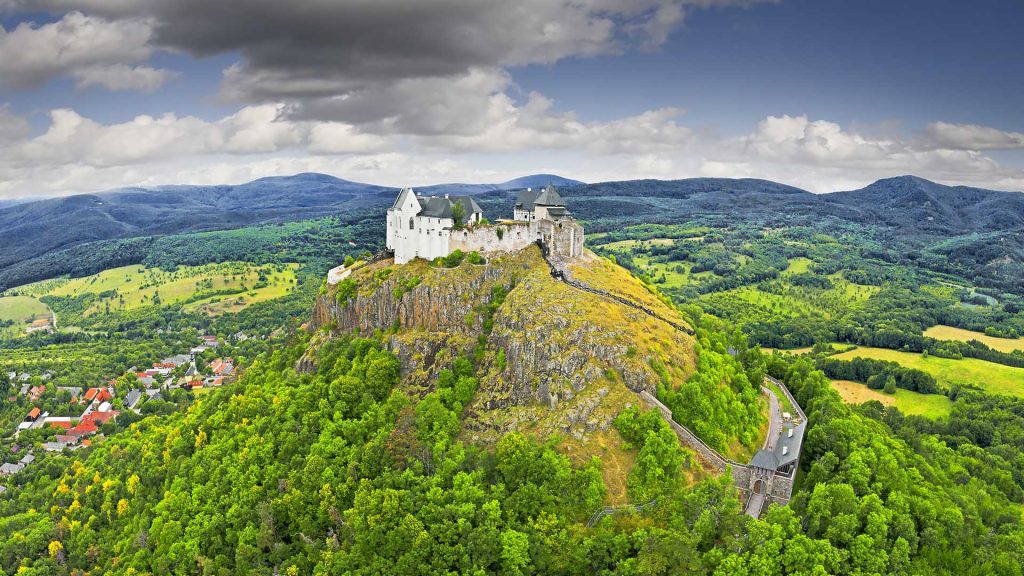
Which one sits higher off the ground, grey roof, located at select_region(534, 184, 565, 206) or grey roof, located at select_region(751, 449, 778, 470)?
grey roof, located at select_region(534, 184, 565, 206)

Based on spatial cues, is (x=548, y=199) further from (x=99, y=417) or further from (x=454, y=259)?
(x=99, y=417)

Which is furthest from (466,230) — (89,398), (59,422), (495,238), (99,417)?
(89,398)

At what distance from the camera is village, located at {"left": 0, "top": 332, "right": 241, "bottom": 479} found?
14677 centimetres

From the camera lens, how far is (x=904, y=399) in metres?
140

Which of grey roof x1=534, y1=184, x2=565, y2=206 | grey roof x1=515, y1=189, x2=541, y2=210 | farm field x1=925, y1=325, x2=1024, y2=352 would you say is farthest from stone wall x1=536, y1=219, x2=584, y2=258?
farm field x1=925, y1=325, x2=1024, y2=352

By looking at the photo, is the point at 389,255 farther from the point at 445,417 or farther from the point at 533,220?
the point at 445,417

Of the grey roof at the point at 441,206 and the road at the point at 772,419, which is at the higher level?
the grey roof at the point at 441,206

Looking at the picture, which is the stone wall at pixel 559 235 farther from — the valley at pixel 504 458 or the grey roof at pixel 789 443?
the grey roof at pixel 789 443

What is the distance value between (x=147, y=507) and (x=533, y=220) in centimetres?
7140

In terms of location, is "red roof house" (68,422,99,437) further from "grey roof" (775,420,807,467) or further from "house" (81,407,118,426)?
"grey roof" (775,420,807,467)

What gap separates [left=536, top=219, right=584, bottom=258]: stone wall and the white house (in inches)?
455

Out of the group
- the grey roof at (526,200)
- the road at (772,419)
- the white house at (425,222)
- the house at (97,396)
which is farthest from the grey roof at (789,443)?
the house at (97,396)

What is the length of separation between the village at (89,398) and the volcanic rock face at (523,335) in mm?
76405

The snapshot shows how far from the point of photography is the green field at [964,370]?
482 ft
